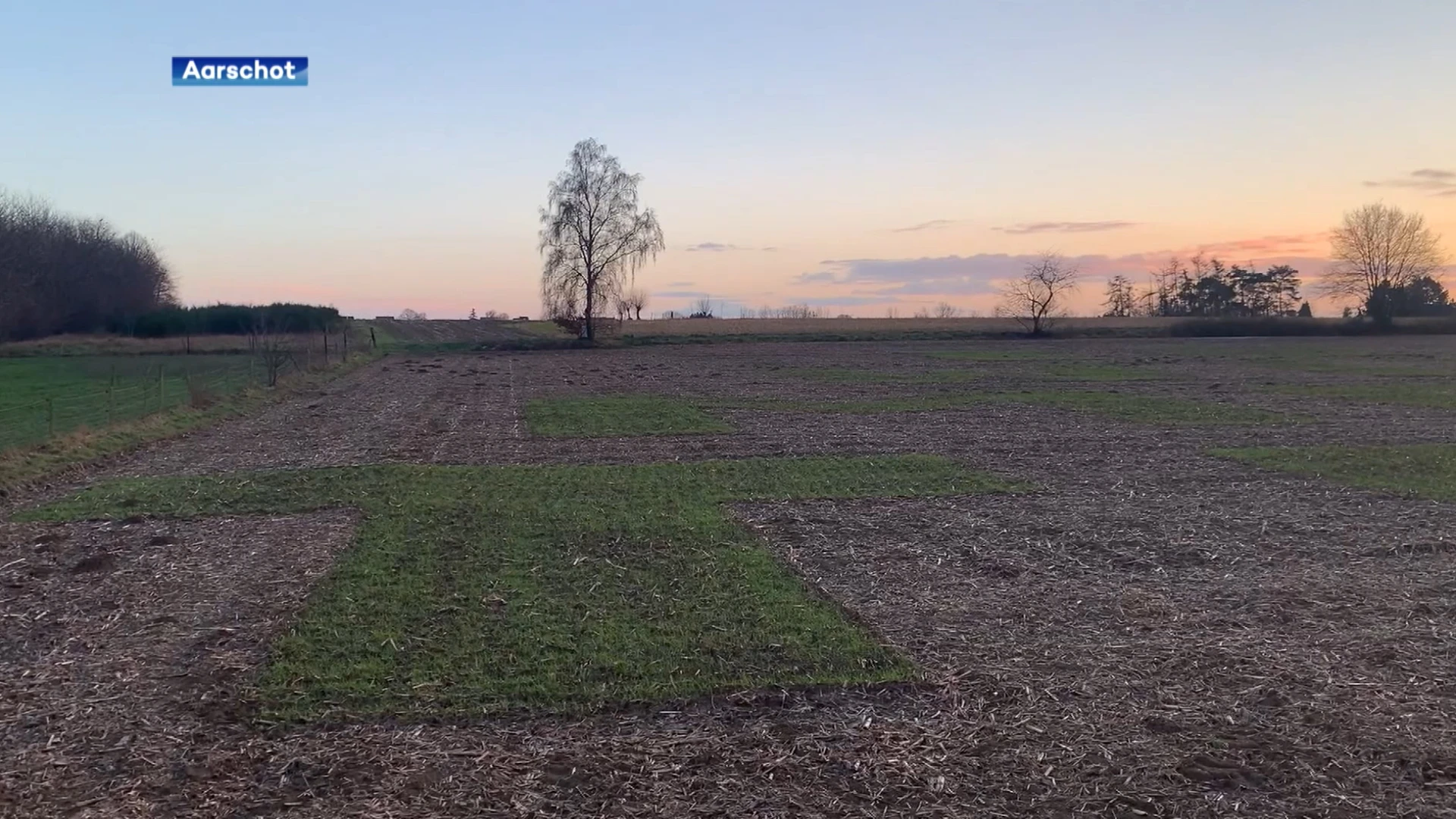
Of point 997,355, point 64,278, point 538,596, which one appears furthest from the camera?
point 64,278

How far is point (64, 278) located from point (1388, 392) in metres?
73.6

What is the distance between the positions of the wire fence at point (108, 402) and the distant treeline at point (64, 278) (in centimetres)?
3093

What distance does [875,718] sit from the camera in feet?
17.3

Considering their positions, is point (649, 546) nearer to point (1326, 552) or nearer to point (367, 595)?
point (367, 595)

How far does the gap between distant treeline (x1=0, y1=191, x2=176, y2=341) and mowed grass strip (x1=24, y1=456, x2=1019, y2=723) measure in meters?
54.8

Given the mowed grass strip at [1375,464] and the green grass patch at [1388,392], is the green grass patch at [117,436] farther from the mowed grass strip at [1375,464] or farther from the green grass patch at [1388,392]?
the green grass patch at [1388,392]

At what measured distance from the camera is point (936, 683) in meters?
5.71

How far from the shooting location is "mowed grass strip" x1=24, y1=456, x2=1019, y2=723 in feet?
18.6

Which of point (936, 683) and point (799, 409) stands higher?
point (799, 409)

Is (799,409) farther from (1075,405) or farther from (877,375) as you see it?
(877,375)

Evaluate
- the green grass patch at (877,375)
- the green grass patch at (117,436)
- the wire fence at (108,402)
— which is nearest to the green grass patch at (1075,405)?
the green grass patch at (877,375)

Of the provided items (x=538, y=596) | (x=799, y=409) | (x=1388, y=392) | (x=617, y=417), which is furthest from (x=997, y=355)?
(x=538, y=596)

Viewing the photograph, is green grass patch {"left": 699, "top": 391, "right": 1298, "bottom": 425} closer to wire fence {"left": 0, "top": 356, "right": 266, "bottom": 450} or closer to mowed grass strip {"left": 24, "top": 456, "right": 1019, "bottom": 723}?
mowed grass strip {"left": 24, "top": 456, "right": 1019, "bottom": 723}

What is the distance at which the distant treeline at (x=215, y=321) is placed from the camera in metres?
63.3
